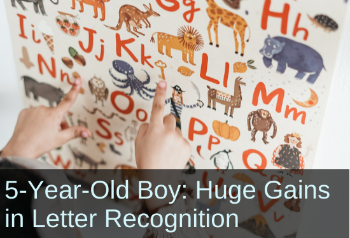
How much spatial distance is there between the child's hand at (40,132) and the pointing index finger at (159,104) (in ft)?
0.62

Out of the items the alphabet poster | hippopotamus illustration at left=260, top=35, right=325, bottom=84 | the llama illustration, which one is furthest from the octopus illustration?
hippopotamus illustration at left=260, top=35, right=325, bottom=84

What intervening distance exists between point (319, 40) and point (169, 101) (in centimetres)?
27

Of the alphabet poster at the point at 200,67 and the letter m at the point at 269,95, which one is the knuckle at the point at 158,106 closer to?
the alphabet poster at the point at 200,67

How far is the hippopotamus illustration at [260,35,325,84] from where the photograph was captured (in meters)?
0.43

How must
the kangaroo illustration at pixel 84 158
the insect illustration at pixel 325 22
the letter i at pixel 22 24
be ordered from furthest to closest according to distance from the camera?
the kangaroo illustration at pixel 84 158 < the letter i at pixel 22 24 < the insect illustration at pixel 325 22

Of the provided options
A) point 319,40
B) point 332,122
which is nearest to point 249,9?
point 319,40

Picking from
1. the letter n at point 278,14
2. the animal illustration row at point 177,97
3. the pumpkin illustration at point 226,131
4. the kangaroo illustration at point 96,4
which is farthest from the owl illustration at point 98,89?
the letter n at point 278,14

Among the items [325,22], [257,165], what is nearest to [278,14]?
[325,22]

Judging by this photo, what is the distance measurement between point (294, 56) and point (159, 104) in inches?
9.2

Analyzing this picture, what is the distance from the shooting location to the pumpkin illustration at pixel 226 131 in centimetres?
55

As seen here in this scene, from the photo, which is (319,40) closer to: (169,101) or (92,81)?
(169,101)

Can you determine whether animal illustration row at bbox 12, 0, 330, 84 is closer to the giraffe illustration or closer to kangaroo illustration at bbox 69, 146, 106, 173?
the giraffe illustration

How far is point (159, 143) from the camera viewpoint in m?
0.54

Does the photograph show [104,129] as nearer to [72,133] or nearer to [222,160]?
[72,133]
